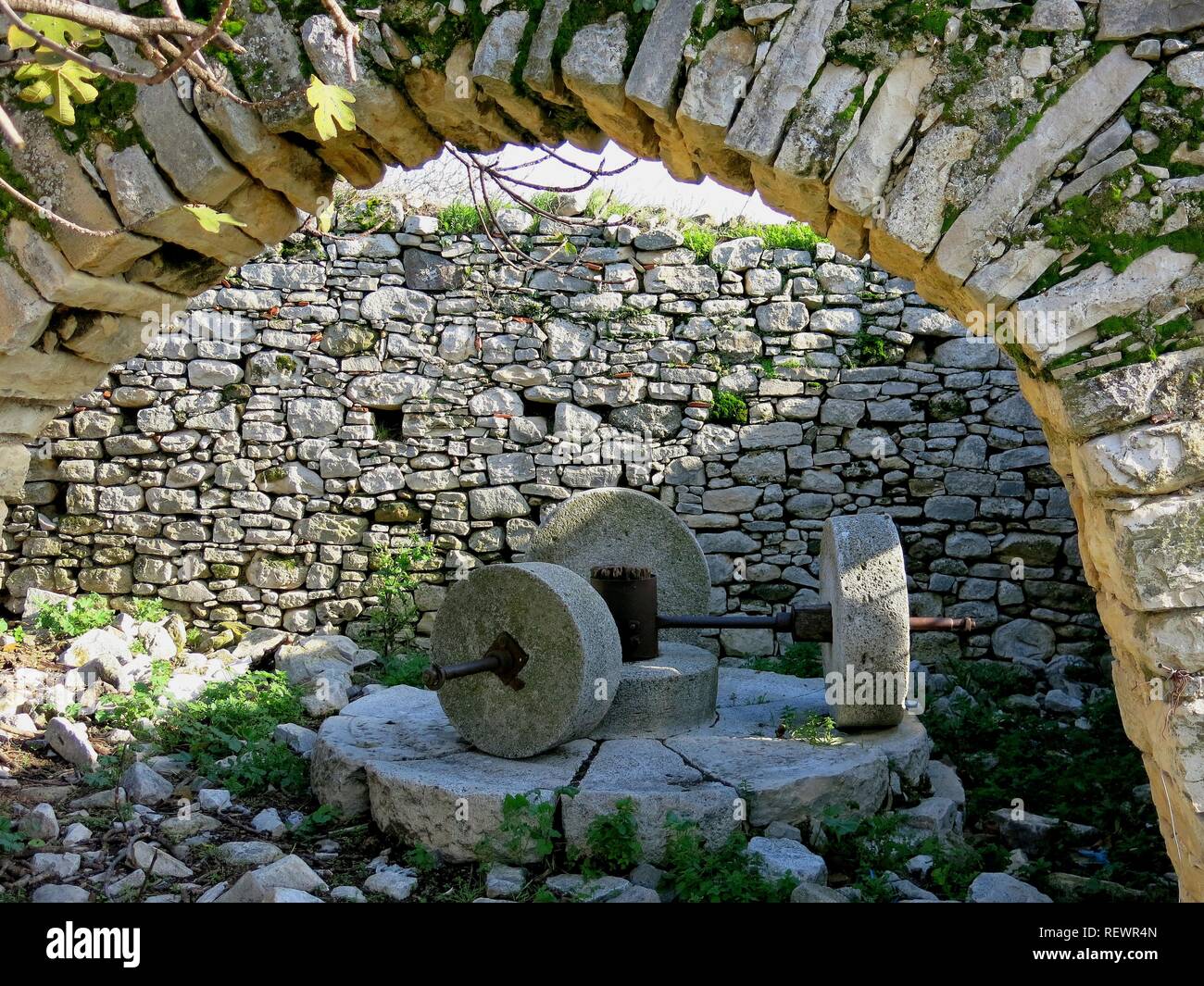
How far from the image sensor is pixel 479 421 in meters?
7.34

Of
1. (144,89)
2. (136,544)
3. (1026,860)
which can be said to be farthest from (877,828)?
(136,544)

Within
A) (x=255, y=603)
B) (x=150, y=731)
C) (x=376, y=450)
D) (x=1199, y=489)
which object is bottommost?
(x=150, y=731)

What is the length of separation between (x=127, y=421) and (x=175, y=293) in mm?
4278

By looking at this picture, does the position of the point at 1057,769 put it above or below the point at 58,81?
below

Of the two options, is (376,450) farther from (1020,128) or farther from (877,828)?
(1020,128)

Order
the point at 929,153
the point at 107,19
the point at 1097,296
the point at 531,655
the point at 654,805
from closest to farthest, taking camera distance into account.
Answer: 1. the point at 107,19
2. the point at 1097,296
3. the point at 929,153
4. the point at 654,805
5. the point at 531,655

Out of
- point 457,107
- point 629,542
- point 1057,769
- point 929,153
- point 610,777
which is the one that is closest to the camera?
point 929,153

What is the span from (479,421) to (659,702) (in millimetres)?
3160

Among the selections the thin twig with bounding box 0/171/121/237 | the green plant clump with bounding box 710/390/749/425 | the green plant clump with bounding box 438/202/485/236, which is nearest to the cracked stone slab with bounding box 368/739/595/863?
the thin twig with bounding box 0/171/121/237

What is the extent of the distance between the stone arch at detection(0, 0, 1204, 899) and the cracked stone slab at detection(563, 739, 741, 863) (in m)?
1.60

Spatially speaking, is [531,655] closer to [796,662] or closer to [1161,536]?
[1161,536]

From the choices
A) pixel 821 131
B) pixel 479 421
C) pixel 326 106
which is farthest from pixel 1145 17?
pixel 479 421

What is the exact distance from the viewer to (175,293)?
3.56 m

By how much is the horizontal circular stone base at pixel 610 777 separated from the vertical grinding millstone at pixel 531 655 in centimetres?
14
